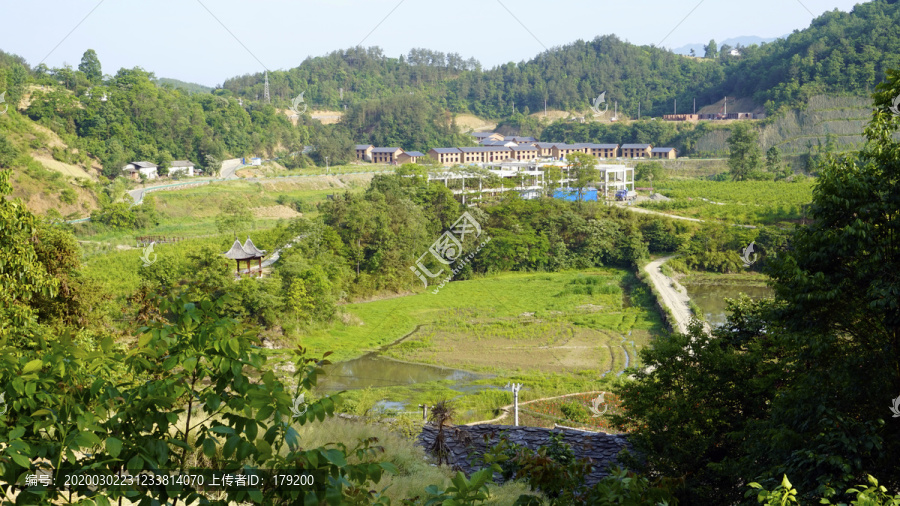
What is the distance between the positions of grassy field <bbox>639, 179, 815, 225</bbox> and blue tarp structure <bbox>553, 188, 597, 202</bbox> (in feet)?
6.04

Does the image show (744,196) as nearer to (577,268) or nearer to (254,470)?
(577,268)

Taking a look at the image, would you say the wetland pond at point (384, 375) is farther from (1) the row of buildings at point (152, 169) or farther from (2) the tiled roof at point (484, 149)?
(2) the tiled roof at point (484, 149)

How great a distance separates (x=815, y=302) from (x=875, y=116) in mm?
1343

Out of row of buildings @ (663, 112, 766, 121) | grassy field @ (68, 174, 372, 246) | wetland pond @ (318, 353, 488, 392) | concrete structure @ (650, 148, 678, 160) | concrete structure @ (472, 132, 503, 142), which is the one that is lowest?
wetland pond @ (318, 353, 488, 392)

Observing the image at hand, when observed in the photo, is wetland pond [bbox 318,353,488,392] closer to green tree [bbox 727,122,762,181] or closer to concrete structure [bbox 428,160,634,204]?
concrete structure [bbox 428,160,634,204]

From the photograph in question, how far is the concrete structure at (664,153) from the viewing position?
1608 inches

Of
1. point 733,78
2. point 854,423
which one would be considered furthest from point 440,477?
point 733,78

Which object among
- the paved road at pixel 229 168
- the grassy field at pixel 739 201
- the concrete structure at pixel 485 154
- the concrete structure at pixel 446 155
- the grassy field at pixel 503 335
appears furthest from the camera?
the concrete structure at pixel 485 154

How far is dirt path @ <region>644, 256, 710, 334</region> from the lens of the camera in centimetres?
1488

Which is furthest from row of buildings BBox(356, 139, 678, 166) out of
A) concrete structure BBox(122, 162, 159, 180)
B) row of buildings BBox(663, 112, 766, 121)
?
concrete structure BBox(122, 162, 159, 180)

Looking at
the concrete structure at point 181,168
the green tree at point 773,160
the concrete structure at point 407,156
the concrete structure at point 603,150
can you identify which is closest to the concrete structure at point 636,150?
the concrete structure at point 603,150

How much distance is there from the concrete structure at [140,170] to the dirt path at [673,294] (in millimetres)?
20309

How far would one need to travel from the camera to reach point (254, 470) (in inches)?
74.5

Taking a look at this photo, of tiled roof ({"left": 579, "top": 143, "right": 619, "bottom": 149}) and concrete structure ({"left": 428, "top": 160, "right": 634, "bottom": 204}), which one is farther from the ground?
tiled roof ({"left": 579, "top": 143, "right": 619, "bottom": 149})
